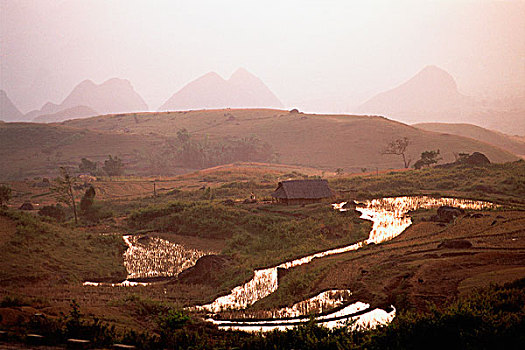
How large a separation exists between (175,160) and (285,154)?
26.0 m

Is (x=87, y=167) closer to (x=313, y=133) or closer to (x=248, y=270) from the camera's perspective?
(x=313, y=133)

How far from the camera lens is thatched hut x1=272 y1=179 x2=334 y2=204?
119ft

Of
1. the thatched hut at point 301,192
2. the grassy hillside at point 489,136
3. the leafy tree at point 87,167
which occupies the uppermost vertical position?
the grassy hillside at point 489,136

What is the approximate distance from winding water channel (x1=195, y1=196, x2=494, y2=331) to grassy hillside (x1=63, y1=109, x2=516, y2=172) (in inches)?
1976

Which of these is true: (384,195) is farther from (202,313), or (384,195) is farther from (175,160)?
(175,160)

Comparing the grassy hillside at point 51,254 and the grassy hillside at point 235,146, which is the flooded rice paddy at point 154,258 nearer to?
the grassy hillside at point 51,254

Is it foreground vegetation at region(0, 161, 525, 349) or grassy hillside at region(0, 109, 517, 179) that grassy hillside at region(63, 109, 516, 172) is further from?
foreground vegetation at region(0, 161, 525, 349)

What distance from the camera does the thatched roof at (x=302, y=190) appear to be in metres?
36.3

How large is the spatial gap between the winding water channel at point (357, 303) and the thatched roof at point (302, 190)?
2.17 meters

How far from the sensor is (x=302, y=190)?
120ft

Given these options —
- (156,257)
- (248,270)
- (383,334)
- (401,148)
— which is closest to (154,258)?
(156,257)

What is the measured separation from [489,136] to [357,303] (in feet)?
461

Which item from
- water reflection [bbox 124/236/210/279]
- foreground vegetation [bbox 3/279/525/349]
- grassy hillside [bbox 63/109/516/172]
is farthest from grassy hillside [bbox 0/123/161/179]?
foreground vegetation [bbox 3/279/525/349]

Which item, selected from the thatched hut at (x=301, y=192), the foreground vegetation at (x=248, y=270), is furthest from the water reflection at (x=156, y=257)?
the thatched hut at (x=301, y=192)
